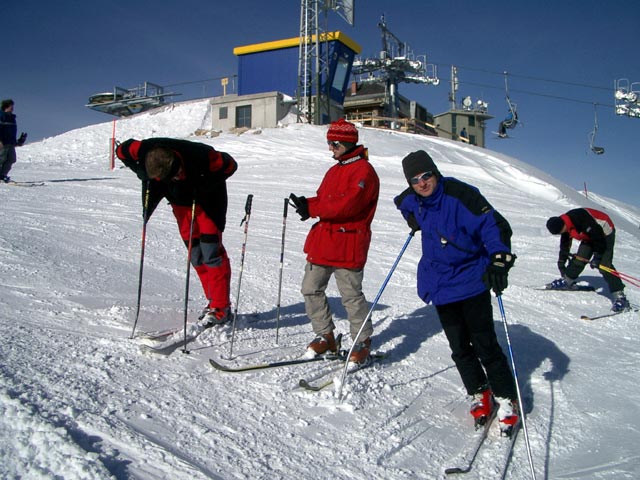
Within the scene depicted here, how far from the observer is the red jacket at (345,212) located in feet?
12.5

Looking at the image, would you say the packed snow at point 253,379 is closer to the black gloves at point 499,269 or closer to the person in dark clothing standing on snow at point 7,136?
the black gloves at point 499,269

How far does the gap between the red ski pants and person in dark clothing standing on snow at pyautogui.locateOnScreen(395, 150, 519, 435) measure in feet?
5.54

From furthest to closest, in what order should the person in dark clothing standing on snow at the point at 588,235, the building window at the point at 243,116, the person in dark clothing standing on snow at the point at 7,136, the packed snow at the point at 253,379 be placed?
the building window at the point at 243,116 → the person in dark clothing standing on snow at the point at 7,136 → the person in dark clothing standing on snow at the point at 588,235 → the packed snow at the point at 253,379

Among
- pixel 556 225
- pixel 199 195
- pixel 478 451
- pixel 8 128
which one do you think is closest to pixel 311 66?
pixel 8 128

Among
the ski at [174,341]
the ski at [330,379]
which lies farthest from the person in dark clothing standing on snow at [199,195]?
the ski at [330,379]

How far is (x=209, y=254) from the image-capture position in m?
4.27

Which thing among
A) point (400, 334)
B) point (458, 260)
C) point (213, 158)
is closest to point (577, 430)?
point (458, 260)

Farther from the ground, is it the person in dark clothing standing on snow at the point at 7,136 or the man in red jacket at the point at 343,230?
the person in dark clothing standing on snow at the point at 7,136

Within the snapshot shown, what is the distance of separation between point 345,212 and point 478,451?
1.77 m

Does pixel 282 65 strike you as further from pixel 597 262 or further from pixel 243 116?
pixel 597 262

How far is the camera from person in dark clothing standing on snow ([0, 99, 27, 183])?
10.8 meters

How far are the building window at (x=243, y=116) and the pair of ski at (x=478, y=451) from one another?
27.9 meters

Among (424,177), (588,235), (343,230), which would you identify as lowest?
(588,235)

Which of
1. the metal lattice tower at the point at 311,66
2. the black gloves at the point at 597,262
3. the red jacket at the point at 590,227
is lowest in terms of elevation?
the black gloves at the point at 597,262
